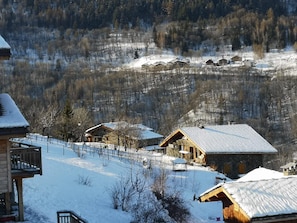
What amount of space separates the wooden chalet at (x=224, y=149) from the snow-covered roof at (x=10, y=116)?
23.1m

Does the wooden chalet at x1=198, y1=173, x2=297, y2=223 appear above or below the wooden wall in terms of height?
below

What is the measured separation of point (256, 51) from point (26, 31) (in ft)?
213

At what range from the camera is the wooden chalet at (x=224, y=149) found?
35.7 meters

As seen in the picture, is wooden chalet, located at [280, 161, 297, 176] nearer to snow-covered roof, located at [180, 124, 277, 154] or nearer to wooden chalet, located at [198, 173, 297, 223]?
snow-covered roof, located at [180, 124, 277, 154]

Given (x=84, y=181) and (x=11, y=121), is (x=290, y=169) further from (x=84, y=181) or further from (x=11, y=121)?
(x=11, y=121)

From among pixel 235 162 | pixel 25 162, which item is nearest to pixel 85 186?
pixel 25 162

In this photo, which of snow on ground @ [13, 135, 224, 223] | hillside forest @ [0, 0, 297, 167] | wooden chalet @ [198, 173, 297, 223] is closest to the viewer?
wooden chalet @ [198, 173, 297, 223]

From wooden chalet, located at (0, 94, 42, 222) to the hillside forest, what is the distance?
84.8ft

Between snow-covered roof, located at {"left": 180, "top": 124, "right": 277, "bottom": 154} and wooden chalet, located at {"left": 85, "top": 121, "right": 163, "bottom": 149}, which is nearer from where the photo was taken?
snow-covered roof, located at {"left": 180, "top": 124, "right": 277, "bottom": 154}

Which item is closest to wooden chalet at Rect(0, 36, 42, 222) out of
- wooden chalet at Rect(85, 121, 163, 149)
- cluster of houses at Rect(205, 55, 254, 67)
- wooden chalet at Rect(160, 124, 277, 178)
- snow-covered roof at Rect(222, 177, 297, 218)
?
snow-covered roof at Rect(222, 177, 297, 218)

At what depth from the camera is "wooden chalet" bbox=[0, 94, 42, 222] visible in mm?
12492

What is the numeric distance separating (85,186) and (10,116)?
371 inches

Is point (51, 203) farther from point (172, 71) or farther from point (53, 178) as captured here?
point (172, 71)

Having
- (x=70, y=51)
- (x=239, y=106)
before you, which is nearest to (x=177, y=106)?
(x=239, y=106)
